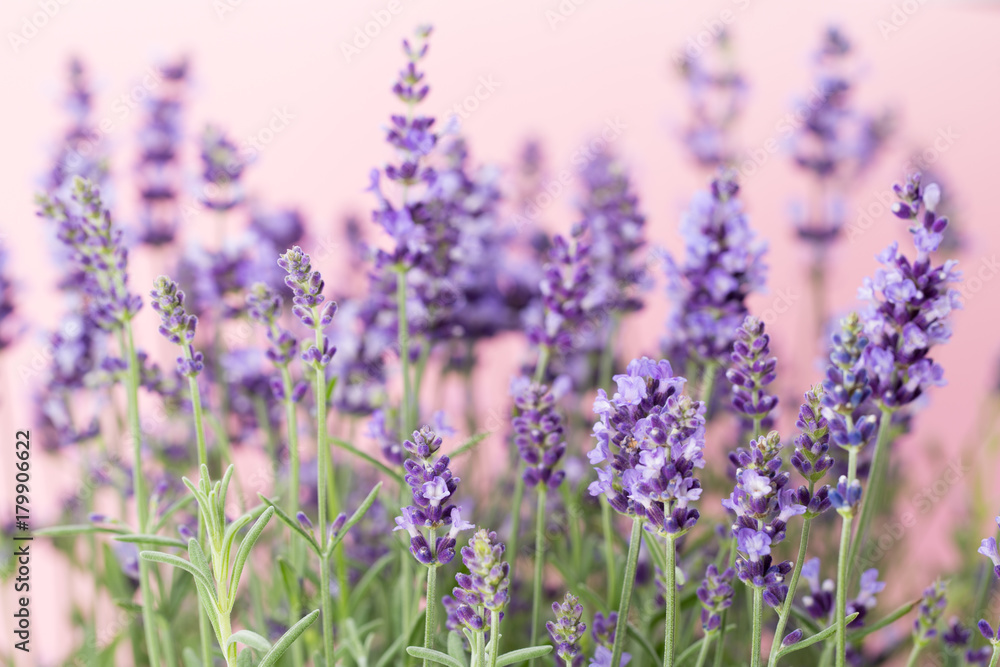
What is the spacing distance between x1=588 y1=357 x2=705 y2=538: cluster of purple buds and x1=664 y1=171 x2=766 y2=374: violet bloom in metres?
0.43

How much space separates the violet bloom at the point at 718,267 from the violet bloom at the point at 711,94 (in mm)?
1196

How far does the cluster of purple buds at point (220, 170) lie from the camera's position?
1.71 m

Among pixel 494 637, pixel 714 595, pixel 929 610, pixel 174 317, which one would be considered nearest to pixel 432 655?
pixel 494 637

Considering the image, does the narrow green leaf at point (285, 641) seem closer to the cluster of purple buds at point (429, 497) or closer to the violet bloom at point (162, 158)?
the cluster of purple buds at point (429, 497)

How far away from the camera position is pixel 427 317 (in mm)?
1453

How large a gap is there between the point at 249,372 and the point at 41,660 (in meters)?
0.77

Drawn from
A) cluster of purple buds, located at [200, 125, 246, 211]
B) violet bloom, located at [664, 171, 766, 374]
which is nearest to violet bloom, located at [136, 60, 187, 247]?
cluster of purple buds, located at [200, 125, 246, 211]

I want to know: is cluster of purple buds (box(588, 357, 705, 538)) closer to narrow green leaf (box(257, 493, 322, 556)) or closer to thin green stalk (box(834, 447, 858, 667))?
thin green stalk (box(834, 447, 858, 667))

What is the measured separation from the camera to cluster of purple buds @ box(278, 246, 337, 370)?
86cm

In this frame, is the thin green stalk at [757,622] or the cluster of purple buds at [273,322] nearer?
the thin green stalk at [757,622]

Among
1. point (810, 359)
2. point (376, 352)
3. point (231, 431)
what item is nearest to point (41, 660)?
point (231, 431)

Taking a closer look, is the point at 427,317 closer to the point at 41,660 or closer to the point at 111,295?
the point at 111,295

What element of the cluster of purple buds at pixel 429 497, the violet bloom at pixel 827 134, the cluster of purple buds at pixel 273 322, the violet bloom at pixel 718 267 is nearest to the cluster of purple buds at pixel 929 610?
Result: the violet bloom at pixel 718 267

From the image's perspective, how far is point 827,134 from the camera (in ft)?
7.44
